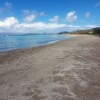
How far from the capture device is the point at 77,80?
11.6 metres

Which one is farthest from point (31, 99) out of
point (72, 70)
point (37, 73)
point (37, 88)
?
point (72, 70)

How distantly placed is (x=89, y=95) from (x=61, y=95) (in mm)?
1509

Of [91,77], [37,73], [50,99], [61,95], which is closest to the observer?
[50,99]

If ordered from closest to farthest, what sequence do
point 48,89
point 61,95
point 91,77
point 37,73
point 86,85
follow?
point 61,95 → point 48,89 → point 86,85 → point 91,77 → point 37,73

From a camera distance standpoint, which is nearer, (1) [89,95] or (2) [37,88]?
(1) [89,95]

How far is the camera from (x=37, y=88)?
1012 cm

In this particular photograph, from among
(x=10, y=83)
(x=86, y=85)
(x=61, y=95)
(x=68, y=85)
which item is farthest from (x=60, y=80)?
(x=10, y=83)

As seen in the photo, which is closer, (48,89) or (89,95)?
(89,95)

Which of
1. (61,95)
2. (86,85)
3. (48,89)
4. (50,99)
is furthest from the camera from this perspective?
(86,85)

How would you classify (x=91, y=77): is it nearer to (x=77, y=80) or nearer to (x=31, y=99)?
(x=77, y=80)

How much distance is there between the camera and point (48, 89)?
32.6 ft

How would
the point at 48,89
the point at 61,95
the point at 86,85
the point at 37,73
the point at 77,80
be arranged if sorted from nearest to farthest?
the point at 61,95
the point at 48,89
the point at 86,85
the point at 77,80
the point at 37,73

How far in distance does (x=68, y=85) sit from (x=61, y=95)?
1.75 m

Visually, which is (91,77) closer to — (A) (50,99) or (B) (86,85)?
(B) (86,85)
